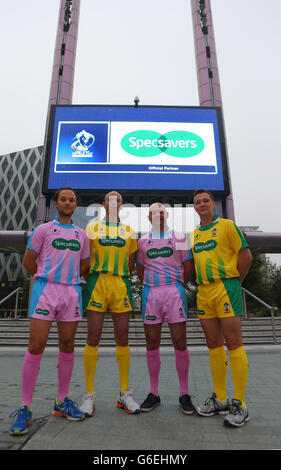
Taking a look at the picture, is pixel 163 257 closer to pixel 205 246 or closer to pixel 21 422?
pixel 205 246

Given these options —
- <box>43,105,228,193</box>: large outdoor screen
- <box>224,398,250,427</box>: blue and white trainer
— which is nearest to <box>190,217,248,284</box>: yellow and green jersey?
<box>224,398,250,427</box>: blue and white trainer

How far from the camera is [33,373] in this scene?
2.45m

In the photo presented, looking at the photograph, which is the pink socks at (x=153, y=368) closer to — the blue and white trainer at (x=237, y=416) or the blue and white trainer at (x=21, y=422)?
the blue and white trainer at (x=237, y=416)

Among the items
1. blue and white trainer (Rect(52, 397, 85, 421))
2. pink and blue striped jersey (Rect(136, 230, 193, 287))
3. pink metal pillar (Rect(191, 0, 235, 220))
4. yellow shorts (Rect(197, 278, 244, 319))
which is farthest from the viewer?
pink metal pillar (Rect(191, 0, 235, 220))

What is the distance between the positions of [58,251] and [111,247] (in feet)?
1.76

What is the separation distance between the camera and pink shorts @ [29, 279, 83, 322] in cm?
249

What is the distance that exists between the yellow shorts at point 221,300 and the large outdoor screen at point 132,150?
7.09 metres

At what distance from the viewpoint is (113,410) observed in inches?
104

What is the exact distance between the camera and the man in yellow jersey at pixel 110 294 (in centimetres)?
276

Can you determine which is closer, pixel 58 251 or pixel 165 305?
pixel 58 251

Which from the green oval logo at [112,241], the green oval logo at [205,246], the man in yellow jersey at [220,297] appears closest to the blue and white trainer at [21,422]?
the man in yellow jersey at [220,297]

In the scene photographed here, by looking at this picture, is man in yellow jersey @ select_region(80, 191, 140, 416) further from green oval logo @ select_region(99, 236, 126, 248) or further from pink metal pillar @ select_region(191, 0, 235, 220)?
pink metal pillar @ select_region(191, 0, 235, 220)

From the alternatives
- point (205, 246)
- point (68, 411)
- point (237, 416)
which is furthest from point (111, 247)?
point (237, 416)

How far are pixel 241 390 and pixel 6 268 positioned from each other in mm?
61434
